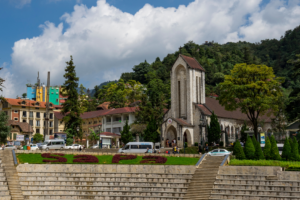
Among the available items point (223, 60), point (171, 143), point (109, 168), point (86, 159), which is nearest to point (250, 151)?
point (109, 168)

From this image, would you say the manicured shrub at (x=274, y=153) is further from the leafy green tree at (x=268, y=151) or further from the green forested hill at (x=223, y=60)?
the green forested hill at (x=223, y=60)

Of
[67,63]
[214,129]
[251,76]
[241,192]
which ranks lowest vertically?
[241,192]

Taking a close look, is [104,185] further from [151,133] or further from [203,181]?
[151,133]

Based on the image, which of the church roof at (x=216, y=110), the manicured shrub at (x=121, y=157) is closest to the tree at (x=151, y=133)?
the church roof at (x=216, y=110)

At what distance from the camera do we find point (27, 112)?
92750mm

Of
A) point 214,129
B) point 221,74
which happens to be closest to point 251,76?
point 214,129

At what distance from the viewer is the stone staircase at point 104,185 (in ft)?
94.5

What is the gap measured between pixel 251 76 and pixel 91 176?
26190 mm

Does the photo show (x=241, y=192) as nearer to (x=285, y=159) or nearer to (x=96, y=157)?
(x=285, y=159)

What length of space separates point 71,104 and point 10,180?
3147 centimetres

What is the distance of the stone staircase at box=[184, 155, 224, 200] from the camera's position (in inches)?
1070

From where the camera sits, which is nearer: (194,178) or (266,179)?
(266,179)

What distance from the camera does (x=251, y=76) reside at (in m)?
47.5

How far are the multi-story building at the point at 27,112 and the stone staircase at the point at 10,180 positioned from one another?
56565 millimetres
